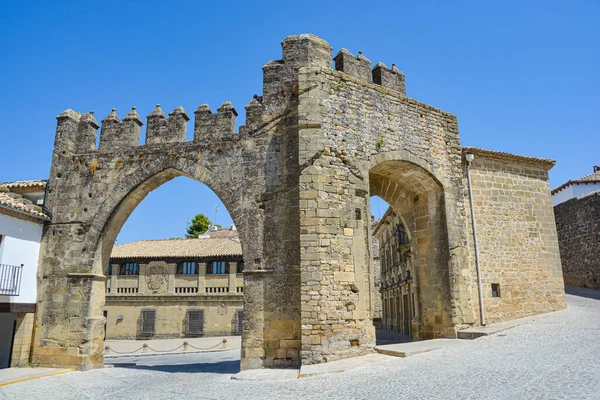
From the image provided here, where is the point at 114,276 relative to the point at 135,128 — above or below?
below

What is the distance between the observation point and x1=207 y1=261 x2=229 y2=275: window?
2789 centimetres

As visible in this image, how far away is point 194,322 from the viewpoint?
26.9 metres

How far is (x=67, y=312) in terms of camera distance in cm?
1118

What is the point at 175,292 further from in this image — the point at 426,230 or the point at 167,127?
the point at 426,230

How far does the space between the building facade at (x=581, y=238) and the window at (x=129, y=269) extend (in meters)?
23.9

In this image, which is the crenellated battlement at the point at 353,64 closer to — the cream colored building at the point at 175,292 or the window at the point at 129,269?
the cream colored building at the point at 175,292

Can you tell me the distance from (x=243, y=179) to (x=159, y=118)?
10.4 ft

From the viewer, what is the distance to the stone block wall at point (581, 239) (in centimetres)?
1719

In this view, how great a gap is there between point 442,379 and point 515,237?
7227 millimetres

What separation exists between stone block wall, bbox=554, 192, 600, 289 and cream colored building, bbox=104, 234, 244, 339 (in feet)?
56.7

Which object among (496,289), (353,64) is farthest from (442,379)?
(353,64)

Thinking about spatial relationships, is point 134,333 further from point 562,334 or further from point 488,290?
point 562,334

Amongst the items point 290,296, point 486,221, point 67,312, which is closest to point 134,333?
point 67,312

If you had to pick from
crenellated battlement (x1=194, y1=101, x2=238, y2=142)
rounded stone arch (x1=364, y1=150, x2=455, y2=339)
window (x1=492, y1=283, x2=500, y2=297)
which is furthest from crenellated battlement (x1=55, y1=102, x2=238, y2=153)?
window (x1=492, y1=283, x2=500, y2=297)
